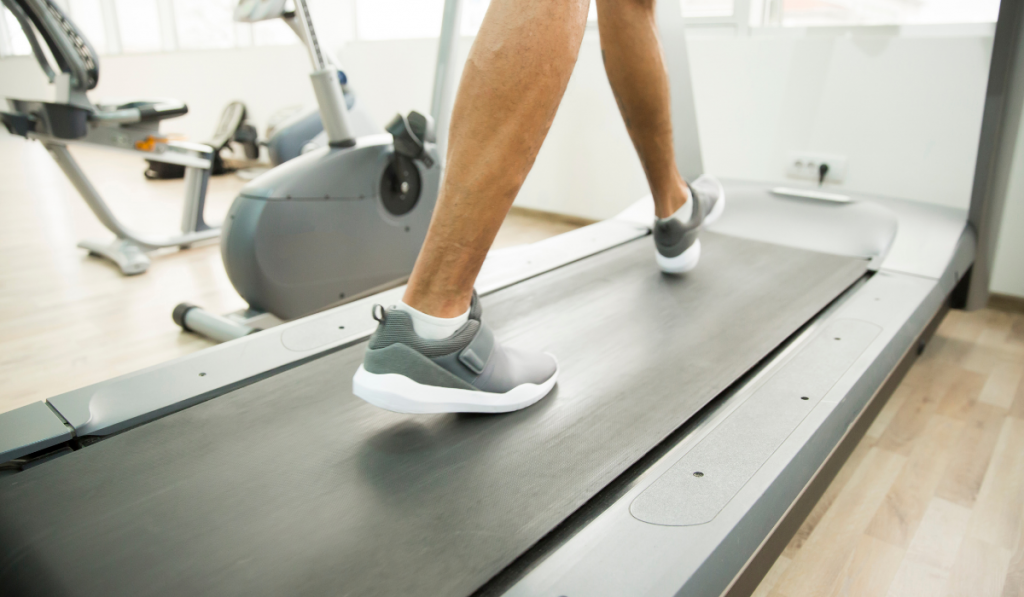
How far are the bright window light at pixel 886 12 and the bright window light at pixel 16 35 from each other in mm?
2624

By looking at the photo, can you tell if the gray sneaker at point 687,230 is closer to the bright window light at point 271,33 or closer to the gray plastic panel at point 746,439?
the gray plastic panel at point 746,439

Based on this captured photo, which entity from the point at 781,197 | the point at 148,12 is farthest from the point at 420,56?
the point at 148,12

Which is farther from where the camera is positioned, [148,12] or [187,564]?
[148,12]

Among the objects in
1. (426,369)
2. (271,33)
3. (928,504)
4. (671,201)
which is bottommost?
(928,504)

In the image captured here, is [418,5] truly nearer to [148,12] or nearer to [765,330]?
[148,12]

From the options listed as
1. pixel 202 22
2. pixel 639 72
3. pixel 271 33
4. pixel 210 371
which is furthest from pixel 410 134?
pixel 202 22

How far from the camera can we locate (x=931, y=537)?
983 mm

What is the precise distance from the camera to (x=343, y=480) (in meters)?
0.79

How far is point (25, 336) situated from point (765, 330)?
195 centimetres

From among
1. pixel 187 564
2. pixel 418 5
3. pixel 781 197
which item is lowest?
pixel 187 564

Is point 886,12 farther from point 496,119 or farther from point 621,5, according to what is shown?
point 496,119

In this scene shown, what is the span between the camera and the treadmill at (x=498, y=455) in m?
0.66

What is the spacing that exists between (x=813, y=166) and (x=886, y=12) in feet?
1.63

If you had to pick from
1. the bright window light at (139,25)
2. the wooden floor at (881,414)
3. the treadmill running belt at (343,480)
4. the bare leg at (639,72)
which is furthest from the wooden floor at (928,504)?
the bright window light at (139,25)
